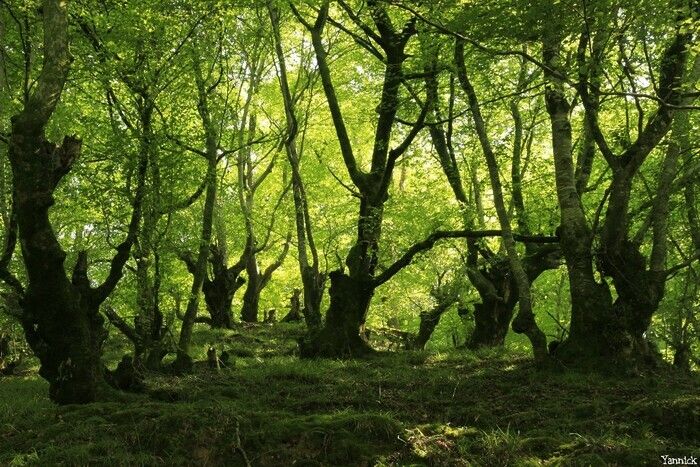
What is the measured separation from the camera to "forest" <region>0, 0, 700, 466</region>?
6.26 m

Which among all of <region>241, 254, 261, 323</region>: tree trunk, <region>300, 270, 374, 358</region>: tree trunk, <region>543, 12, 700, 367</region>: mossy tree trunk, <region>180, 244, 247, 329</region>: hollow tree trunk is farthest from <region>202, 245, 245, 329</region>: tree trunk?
<region>543, 12, 700, 367</region>: mossy tree trunk

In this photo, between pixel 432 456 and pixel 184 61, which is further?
pixel 184 61

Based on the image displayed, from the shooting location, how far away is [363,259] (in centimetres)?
1353

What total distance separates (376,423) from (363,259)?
7.34m

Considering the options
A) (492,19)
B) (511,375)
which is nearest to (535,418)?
(511,375)

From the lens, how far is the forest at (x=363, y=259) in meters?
6.26

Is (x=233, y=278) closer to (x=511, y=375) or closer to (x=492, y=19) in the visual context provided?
(x=511, y=375)

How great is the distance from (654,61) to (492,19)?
3.84 metres

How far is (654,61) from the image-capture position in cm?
975

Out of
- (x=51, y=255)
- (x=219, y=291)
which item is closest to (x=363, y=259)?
(x=51, y=255)

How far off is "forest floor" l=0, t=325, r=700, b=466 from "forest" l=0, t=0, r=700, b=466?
0.03 meters

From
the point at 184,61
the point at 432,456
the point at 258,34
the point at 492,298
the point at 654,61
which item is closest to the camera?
the point at 432,456

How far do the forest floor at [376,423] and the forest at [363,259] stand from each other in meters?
0.03

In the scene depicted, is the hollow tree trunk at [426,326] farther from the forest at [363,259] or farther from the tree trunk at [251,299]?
the tree trunk at [251,299]
